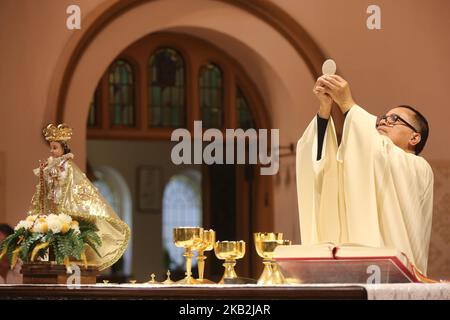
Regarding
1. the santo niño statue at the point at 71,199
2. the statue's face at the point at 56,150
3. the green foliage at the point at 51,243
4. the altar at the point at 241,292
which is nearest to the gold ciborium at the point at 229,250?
the santo niño statue at the point at 71,199

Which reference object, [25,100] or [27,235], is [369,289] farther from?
[25,100]

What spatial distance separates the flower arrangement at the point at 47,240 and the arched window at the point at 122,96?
16.3ft

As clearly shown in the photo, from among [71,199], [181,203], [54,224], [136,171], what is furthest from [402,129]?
[181,203]

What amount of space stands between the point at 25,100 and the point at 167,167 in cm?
823

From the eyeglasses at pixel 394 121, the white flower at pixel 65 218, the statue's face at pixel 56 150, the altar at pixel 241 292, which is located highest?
the eyeglasses at pixel 394 121

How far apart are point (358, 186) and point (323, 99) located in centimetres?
47

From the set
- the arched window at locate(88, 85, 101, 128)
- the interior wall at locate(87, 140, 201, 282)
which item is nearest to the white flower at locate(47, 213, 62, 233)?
the arched window at locate(88, 85, 101, 128)

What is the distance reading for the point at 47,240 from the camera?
5.23 metres

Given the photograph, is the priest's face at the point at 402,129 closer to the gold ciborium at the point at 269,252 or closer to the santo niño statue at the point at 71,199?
the gold ciborium at the point at 269,252

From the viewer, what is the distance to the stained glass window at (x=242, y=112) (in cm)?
1053

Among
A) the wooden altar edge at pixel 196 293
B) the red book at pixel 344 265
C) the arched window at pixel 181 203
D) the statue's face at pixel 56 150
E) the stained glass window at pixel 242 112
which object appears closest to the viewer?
the wooden altar edge at pixel 196 293

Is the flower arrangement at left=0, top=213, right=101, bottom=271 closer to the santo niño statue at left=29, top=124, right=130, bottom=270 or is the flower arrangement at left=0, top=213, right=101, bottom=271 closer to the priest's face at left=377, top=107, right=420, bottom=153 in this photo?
the santo niño statue at left=29, top=124, right=130, bottom=270

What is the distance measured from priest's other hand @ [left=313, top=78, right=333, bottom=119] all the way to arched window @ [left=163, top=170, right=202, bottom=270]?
37.7 feet
